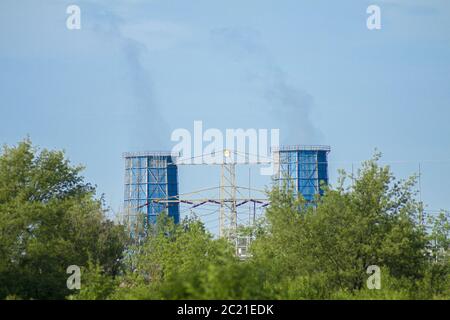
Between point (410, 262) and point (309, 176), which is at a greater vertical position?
point (309, 176)

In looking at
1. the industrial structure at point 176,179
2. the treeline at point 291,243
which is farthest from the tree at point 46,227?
the industrial structure at point 176,179

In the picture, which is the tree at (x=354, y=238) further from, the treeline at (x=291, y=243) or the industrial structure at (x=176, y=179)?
the industrial structure at (x=176, y=179)

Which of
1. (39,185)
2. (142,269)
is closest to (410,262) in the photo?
(39,185)

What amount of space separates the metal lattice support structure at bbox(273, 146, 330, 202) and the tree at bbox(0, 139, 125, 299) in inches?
2560

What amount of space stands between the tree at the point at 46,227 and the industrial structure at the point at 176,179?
203 feet

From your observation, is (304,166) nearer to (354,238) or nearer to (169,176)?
(169,176)

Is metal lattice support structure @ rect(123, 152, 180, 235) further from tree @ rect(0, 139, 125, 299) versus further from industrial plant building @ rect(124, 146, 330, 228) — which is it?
tree @ rect(0, 139, 125, 299)

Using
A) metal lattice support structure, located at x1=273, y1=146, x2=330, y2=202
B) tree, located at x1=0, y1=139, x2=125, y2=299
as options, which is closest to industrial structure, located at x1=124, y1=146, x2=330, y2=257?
metal lattice support structure, located at x1=273, y1=146, x2=330, y2=202

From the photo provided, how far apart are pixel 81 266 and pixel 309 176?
77.4m

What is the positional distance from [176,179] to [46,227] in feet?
286

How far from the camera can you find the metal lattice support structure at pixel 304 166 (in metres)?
127

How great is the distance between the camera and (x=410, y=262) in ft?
156

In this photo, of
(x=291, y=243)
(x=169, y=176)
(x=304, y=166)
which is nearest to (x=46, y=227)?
(x=291, y=243)
